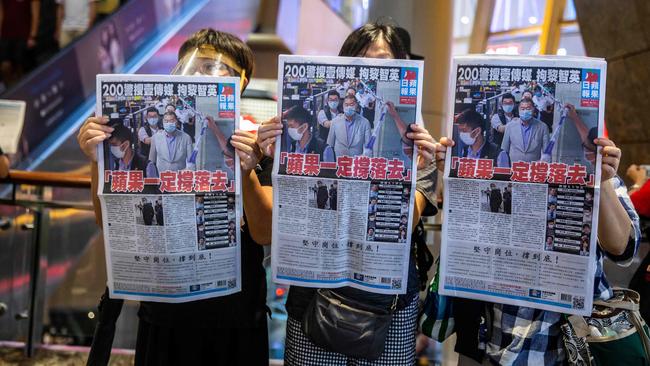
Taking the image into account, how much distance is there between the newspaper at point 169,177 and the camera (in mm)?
1468

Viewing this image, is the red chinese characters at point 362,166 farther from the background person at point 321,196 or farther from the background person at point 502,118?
the background person at point 502,118

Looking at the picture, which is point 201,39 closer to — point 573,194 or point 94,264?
point 573,194

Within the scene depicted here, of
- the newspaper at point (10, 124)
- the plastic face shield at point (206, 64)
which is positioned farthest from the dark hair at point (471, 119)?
the newspaper at point (10, 124)

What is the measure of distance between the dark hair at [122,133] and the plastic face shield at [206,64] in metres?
0.25

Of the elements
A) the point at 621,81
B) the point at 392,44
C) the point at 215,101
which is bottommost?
the point at 215,101

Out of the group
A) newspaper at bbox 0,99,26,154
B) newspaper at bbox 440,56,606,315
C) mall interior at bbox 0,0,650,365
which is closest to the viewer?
newspaper at bbox 440,56,606,315

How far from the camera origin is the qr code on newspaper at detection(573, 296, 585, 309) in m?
1.39

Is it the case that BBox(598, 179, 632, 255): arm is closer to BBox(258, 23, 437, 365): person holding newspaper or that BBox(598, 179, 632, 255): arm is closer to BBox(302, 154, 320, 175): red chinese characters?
BBox(258, 23, 437, 365): person holding newspaper

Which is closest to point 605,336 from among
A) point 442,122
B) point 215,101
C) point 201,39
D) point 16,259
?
point 215,101

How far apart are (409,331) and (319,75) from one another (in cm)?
70

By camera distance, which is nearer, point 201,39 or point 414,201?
point 414,201

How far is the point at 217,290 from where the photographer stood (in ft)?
4.99

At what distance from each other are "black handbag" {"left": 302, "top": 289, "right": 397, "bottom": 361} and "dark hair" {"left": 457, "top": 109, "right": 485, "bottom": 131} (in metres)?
0.49

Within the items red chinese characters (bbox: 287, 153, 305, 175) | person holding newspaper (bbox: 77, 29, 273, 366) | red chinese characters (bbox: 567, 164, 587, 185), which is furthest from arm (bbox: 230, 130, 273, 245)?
red chinese characters (bbox: 567, 164, 587, 185)
